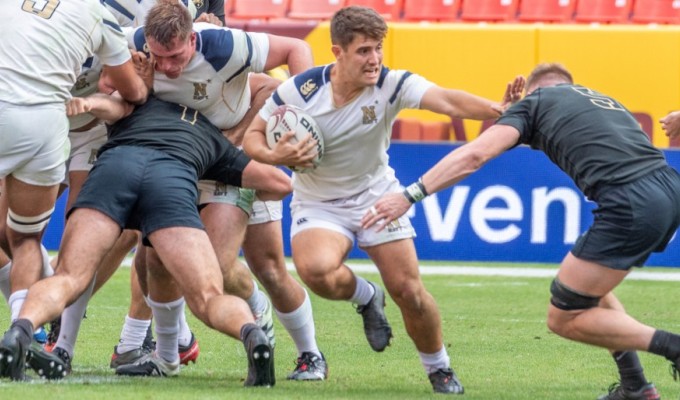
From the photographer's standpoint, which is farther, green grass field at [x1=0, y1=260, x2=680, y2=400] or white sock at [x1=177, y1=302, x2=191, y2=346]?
white sock at [x1=177, y1=302, x2=191, y2=346]

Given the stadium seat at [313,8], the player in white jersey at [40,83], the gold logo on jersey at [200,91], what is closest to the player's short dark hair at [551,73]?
the gold logo on jersey at [200,91]

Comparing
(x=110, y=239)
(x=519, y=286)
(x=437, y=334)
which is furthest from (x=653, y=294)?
(x=110, y=239)

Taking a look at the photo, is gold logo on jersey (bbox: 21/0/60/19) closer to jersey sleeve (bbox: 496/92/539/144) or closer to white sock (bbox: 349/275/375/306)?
white sock (bbox: 349/275/375/306)

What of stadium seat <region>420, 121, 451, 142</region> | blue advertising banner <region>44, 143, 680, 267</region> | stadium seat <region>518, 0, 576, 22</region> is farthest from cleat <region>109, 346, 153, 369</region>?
stadium seat <region>518, 0, 576, 22</region>

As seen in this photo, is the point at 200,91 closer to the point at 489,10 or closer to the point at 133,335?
the point at 133,335

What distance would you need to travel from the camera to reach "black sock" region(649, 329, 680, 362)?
5.61 metres

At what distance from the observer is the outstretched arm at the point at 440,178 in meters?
5.69

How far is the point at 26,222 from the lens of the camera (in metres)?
6.50

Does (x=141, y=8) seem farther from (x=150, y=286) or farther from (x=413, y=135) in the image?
(x=413, y=135)

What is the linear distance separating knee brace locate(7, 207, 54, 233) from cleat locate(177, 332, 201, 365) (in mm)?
1151

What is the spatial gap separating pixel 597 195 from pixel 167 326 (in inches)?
89.3

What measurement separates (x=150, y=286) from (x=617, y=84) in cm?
1044

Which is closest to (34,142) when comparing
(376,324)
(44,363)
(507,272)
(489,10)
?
(44,363)

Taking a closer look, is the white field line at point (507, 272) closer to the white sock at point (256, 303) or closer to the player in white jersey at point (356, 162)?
the white sock at point (256, 303)
